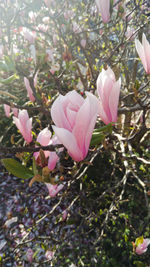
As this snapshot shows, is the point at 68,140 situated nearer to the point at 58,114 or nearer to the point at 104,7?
the point at 58,114

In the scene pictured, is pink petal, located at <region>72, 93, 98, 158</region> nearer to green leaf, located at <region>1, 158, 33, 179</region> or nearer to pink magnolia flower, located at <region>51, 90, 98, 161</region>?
Answer: pink magnolia flower, located at <region>51, 90, 98, 161</region>

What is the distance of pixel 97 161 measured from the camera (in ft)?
8.11

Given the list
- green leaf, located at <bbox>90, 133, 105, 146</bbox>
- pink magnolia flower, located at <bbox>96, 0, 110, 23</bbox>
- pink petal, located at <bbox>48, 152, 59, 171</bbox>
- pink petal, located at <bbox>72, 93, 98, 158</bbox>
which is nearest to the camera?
pink petal, located at <bbox>72, 93, 98, 158</bbox>

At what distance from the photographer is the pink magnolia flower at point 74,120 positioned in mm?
415

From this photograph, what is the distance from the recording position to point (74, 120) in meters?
0.44

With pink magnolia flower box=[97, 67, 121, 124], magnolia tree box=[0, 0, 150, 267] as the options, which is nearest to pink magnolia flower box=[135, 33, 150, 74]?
magnolia tree box=[0, 0, 150, 267]

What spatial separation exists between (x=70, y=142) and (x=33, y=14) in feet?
11.4

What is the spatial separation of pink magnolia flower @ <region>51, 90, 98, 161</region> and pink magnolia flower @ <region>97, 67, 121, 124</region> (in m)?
0.08

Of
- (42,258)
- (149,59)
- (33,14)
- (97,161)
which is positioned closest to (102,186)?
(97,161)

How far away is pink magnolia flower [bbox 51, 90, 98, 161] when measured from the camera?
415mm

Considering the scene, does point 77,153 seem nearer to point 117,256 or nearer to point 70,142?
point 70,142

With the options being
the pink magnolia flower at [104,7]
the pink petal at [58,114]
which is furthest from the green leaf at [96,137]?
the pink magnolia flower at [104,7]

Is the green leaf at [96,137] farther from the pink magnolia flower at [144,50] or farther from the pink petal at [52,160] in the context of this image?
the pink magnolia flower at [144,50]

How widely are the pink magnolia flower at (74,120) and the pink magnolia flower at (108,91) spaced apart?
8 cm
